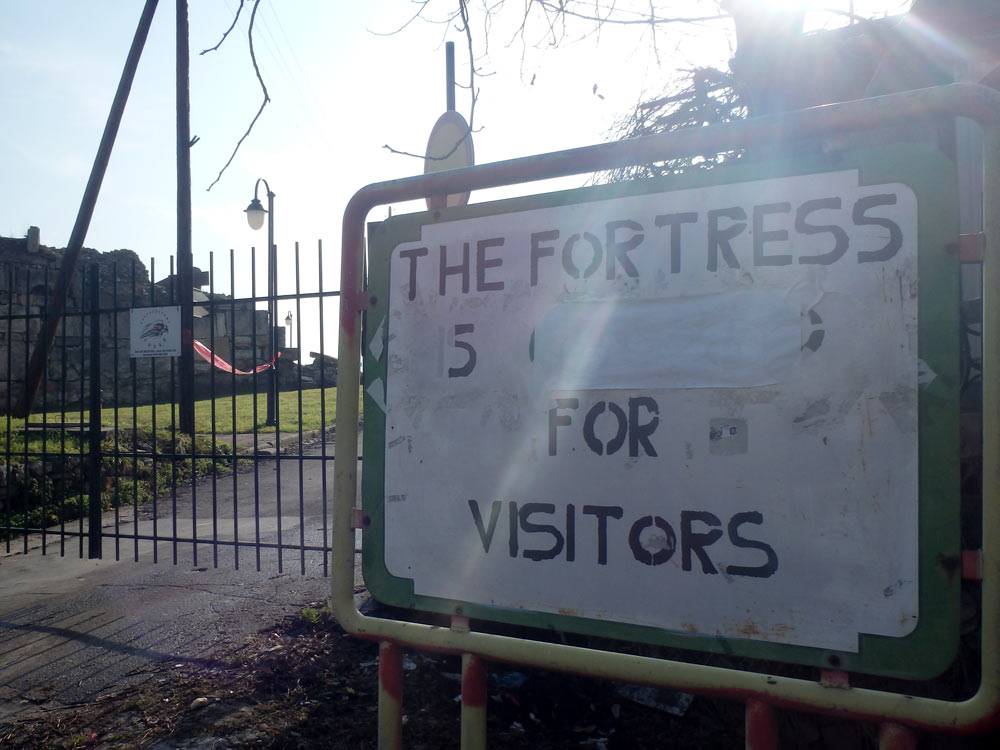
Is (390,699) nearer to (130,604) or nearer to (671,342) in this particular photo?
(671,342)

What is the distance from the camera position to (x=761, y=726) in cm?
138

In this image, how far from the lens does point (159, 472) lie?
27.5 ft

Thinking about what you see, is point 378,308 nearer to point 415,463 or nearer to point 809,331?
point 415,463

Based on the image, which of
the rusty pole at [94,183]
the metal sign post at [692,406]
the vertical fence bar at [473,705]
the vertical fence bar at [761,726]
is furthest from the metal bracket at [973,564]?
the rusty pole at [94,183]

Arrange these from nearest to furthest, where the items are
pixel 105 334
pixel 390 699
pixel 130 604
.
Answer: pixel 390 699
pixel 130 604
pixel 105 334

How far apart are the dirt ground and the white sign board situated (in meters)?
1.30

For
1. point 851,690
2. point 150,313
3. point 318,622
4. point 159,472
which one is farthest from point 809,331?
point 159,472

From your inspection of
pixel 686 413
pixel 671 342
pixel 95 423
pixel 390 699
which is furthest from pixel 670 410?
pixel 95 423

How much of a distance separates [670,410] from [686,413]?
0.11 feet

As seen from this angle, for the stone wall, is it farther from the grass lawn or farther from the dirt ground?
the dirt ground

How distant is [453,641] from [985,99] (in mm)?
1482

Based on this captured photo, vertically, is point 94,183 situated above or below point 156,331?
above

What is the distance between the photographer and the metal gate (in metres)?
4.92

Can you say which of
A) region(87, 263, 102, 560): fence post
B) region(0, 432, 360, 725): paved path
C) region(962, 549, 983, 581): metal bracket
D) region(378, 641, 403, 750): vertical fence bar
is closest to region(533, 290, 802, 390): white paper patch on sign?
region(962, 549, 983, 581): metal bracket
